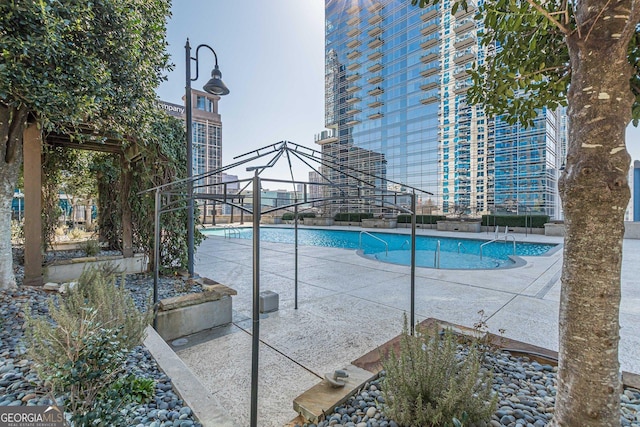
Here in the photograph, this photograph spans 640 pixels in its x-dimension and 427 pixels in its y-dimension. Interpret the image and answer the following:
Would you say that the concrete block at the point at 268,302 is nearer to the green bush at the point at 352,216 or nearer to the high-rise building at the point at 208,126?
the green bush at the point at 352,216

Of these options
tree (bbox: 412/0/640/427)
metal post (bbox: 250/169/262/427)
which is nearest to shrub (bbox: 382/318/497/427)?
tree (bbox: 412/0/640/427)

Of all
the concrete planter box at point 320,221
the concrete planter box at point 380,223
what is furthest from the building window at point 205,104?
the concrete planter box at point 380,223

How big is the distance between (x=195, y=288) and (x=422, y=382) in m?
3.48

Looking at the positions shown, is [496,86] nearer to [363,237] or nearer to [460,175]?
[363,237]

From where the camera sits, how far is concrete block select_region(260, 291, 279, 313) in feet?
12.2

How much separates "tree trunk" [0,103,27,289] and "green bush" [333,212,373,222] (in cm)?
1741

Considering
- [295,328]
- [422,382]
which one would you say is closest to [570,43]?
[422,382]

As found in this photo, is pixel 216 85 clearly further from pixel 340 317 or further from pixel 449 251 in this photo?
pixel 449 251

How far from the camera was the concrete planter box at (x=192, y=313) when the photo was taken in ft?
9.61

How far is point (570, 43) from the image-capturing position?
1323 mm

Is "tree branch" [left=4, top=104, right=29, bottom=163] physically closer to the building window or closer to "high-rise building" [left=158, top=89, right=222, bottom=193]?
"high-rise building" [left=158, top=89, right=222, bottom=193]

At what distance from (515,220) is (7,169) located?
17.2 m

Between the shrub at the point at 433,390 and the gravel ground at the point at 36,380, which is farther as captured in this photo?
the gravel ground at the point at 36,380

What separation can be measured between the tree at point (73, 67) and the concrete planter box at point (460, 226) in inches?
566
